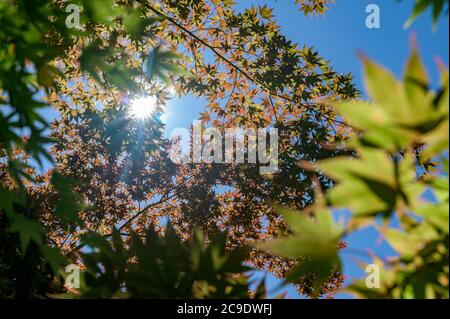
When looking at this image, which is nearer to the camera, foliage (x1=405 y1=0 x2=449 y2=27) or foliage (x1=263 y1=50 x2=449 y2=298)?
foliage (x1=263 y1=50 x2=449 y2=298)

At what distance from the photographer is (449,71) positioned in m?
0.86

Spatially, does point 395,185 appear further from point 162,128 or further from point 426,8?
point 162,128

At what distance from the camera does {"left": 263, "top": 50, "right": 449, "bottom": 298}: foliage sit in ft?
2.68

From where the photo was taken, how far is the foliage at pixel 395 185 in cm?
82

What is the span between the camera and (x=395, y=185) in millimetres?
887

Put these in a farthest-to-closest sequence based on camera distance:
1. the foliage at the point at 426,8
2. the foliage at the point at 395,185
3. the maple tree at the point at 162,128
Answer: the maple tree at the point at 162,128, the foliage at the point at 426,8, the foliage at the point at 395,185

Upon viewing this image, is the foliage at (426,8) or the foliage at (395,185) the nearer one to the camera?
the foliage at (395,185)

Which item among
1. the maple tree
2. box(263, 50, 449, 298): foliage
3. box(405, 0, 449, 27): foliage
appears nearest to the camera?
box(263, 50, 449, 298): foliage

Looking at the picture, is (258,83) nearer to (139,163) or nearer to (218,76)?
(218,76)

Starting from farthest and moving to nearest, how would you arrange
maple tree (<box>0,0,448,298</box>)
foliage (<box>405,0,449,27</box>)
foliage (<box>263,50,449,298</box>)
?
maple tree (<box>0,0,448,298</box>) → foliage (<box>405,0,449,27</box>) → foliage (<box>263,50,449,298</box>)

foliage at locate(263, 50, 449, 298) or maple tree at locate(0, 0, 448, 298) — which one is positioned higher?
maple tree at locate(0, 0, 448, 298)

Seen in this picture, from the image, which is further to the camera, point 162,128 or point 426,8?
point 162,128

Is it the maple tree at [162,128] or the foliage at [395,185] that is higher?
the maple tree at [162,128]

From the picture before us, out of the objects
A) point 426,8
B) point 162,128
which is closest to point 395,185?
point 426,8
